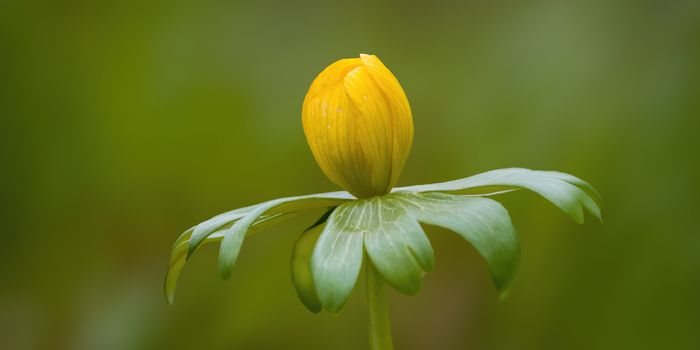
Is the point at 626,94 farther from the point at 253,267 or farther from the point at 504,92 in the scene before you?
the point at 253,267

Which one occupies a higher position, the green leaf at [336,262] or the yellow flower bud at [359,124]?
the yellow flower bud at [359,124]

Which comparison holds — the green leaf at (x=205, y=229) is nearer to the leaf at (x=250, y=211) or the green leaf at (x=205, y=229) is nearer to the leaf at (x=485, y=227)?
the leaf at (x=250, y=211)

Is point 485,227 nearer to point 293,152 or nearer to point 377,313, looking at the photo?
point 377,313

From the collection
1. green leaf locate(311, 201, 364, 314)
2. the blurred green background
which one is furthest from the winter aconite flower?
the blurred green background

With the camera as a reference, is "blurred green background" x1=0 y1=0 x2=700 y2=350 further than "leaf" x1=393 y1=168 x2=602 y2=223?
Yes

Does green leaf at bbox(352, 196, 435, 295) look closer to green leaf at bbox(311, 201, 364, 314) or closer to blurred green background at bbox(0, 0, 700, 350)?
green leaf at bbox(311, 201, 364, 314)

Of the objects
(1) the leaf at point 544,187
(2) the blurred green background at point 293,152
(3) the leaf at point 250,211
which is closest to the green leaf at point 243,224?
(3) the leaf at point 250,211
